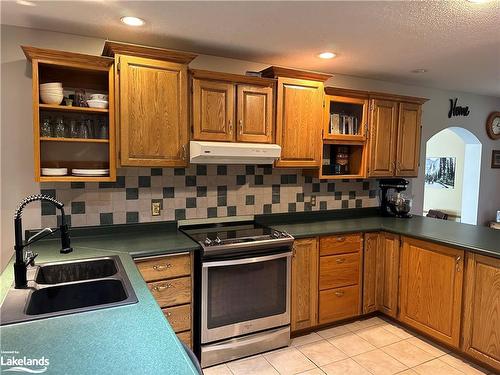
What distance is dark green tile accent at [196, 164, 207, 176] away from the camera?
297 centimetres

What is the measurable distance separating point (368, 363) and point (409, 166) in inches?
80.1

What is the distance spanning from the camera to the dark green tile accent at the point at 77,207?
2559 mm

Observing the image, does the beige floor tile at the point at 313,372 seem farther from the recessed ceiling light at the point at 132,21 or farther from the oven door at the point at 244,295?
the recessed ceiling light at the point at 132,21

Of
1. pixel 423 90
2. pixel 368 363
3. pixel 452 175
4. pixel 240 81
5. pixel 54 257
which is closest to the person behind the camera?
pixel 54 257

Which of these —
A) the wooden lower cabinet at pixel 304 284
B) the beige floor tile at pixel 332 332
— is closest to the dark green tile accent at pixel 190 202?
the wooden lower cabinet at pixel 304 284

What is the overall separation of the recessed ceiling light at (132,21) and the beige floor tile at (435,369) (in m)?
3.04

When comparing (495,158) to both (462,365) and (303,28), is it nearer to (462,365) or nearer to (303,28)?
(462,365)

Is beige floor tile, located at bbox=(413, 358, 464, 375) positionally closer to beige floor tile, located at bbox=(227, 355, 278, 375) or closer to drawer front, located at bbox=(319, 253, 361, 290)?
drawer front, located at bbox=(319, 253, 361, 290)

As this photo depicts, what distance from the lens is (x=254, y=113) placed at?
2842 millimetres

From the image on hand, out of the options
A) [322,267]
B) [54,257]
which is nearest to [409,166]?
[322,267]

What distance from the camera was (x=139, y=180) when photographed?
9.08 ft

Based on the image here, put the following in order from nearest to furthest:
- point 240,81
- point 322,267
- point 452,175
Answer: point 240,81
point 322,267
point 452,175

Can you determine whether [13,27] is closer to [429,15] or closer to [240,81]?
[240,81]

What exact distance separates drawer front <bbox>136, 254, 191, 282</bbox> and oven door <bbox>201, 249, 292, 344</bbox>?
0.14 m
